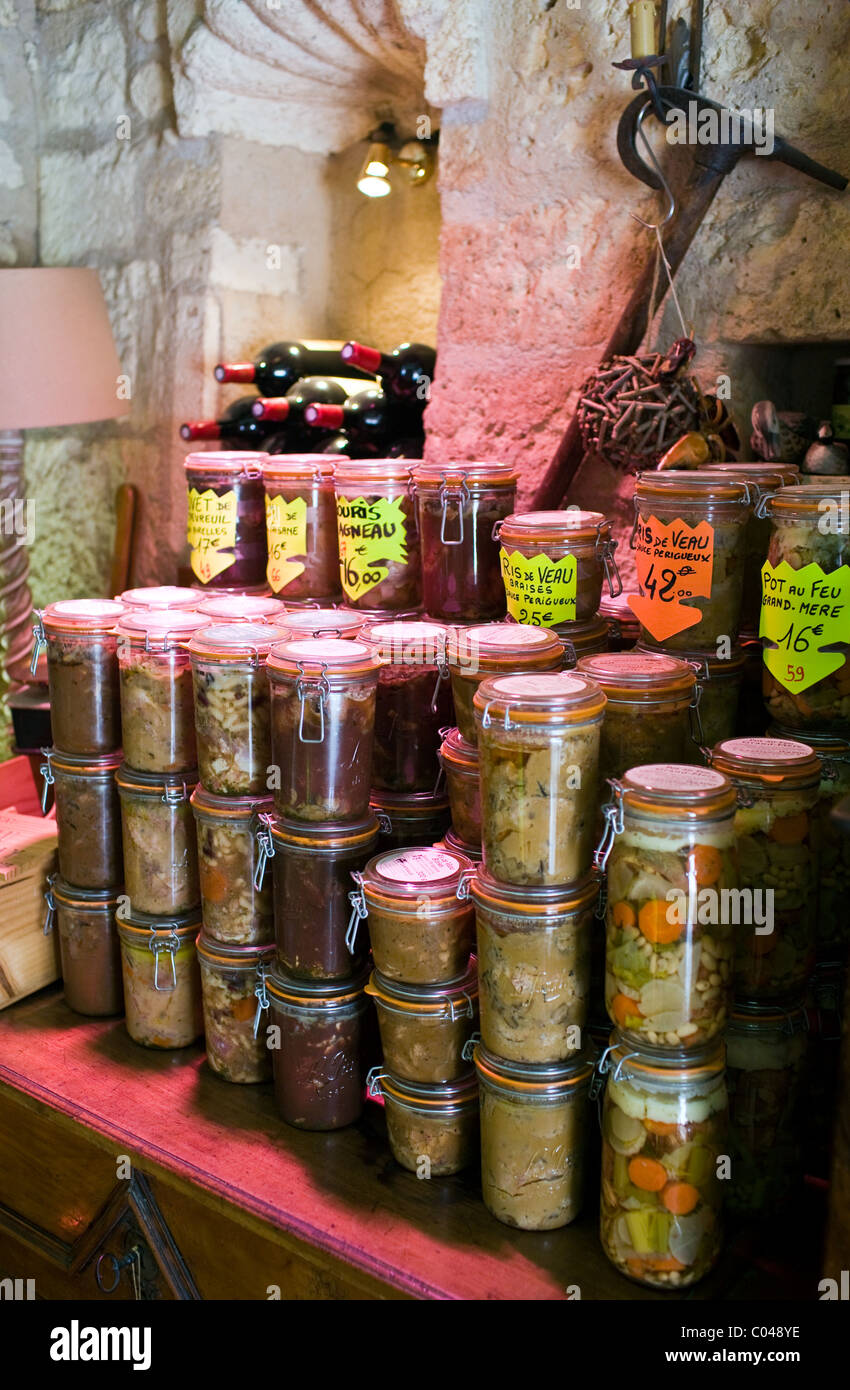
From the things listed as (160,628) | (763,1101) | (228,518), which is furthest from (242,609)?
(763,1101)

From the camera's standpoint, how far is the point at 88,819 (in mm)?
1912

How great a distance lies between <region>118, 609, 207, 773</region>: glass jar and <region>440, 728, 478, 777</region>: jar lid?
1.37 ft

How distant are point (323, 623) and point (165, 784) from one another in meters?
0.35

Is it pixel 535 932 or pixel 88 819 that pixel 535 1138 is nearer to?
pixel 535 932

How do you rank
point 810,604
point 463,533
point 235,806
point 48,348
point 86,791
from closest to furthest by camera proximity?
point 810,604 < point 235,806 < point 463,533 < point 86,791 < point 48,348

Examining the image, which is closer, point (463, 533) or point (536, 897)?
point (536, 897)

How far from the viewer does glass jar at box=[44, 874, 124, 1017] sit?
76.5 inches

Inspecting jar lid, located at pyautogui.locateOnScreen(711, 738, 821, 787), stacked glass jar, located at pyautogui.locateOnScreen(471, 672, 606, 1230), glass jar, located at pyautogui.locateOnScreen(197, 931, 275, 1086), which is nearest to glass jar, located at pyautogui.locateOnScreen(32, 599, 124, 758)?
glass jar, located at pyautogui.locateOnScreen(197, 931, 275, 1086)

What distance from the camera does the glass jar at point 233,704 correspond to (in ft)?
5.44
